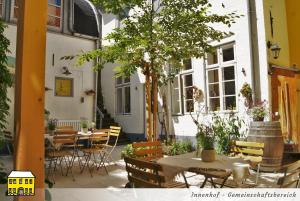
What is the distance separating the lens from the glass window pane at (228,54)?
761 centimetres

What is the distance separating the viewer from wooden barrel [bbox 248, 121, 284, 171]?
5.16 m

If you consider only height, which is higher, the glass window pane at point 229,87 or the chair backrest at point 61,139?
the glass window pane at point 229,87

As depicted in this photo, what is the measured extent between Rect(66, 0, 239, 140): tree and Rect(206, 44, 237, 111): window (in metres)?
2.95

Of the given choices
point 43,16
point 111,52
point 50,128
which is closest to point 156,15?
point 111,52

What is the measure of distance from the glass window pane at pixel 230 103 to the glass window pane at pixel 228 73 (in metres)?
0.57

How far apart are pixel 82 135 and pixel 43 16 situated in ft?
13.1

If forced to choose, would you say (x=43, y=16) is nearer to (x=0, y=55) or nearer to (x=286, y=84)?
(x=0, y=55)

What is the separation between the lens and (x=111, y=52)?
173 inches

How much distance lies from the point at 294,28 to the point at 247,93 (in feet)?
8.93

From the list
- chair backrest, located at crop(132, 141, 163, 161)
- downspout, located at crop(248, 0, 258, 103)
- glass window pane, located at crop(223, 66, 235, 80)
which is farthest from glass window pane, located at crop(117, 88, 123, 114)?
chair backrest, located at crop(132, 141, 163, 161)

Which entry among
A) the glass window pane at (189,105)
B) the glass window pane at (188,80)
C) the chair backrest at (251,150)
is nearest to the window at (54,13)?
the glass window pane at (188,80)

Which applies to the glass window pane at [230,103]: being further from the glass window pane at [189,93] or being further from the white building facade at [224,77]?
the glass window pane at [189,93]

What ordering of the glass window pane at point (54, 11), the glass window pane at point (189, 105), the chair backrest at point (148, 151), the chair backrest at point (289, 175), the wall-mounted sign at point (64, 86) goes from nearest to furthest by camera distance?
the chair backrest at point (289, 175), the chair backrest at point (148, 151), the glass window pane at point (189, 105), the wall-mounted sign at point (64, 86), the glass window pane at point (54, 11)

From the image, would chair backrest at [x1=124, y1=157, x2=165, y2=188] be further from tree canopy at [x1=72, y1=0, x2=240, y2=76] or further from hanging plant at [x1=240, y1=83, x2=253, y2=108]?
hanging plant at [x1=240, y1=83, x2=253, y2=108]
